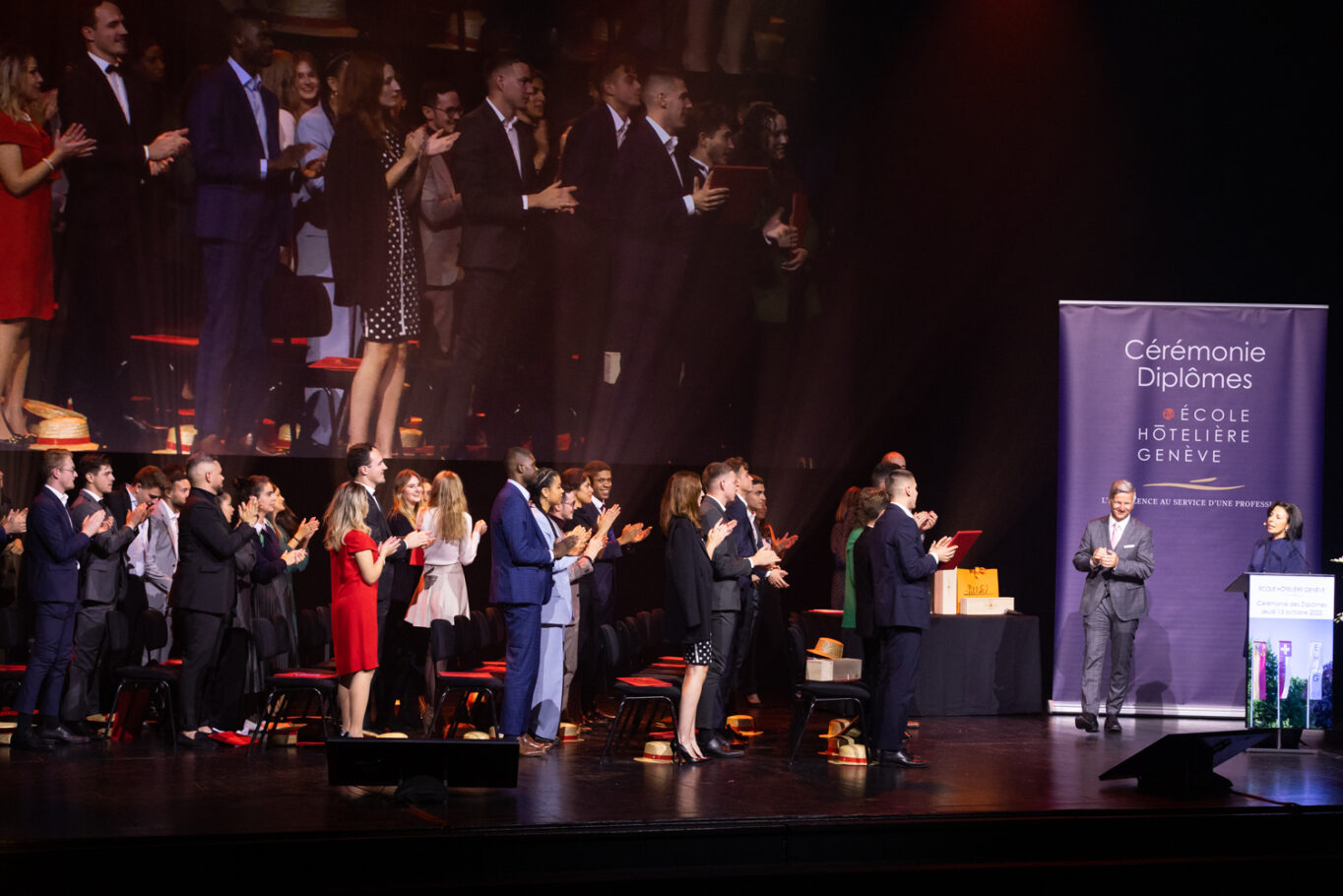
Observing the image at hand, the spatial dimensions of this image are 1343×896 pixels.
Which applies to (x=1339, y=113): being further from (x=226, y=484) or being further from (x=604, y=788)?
(x=226, y=484)

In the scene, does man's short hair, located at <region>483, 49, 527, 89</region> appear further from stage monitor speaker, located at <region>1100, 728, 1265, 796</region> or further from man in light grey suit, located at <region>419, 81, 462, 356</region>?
stage monitor speaker, located at <region>1100, 728, 1265, 796</region>

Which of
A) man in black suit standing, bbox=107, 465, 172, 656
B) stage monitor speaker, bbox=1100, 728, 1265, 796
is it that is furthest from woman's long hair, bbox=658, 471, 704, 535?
man in black suit standing, bbox=107, 465, 172, 656

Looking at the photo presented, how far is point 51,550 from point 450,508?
202 centimetres

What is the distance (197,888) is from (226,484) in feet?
15.8

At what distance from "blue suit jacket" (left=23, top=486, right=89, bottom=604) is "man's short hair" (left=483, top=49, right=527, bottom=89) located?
4339mm

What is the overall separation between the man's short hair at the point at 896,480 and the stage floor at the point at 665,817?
4.59 ft

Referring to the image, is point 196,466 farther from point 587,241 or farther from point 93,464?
point 587,241

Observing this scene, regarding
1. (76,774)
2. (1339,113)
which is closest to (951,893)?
(76,774)

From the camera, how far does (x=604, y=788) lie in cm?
554

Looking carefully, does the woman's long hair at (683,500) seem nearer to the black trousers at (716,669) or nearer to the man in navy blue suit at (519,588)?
the black trousers at (716,669)

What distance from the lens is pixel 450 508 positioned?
22.4ft

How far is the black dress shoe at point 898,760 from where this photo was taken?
6371 millimetres

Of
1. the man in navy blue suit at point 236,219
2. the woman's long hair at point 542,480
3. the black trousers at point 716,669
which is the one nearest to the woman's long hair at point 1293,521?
the black trousers at point 716,669

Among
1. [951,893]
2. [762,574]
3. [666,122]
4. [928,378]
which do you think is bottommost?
[951,893]
